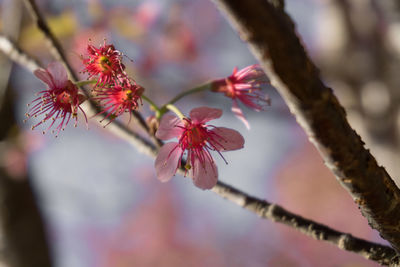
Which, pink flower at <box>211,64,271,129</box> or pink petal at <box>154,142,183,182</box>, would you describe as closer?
pink petal at <box>154,142,183,182</box>

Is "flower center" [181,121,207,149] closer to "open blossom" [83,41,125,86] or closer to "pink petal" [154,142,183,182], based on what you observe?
"pink petal" [154,142,183,182]

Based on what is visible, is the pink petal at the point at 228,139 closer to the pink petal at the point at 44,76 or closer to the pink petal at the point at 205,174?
the pink petal at the point at 205,174

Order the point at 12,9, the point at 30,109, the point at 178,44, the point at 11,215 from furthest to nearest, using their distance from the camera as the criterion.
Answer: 1. the point at 178,44
2. the point at 11,215
3. the point at 12,9
4. the point at 30,109

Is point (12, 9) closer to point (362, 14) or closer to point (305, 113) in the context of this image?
point (305, 113)

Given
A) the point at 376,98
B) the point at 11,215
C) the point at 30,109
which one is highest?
the point at 376,98

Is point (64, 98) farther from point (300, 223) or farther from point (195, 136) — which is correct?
point (300, 223)

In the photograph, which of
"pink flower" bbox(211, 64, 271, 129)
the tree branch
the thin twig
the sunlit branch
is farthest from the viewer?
the thin twig

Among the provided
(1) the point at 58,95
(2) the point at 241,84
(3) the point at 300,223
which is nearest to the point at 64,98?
(1) the point at 58,95

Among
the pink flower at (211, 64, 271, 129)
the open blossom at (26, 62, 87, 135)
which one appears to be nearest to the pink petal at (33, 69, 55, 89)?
the open blossom at (26, 62, 87, 135)

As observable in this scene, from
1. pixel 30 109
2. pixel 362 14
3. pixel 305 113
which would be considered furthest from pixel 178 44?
pixel 305 113
